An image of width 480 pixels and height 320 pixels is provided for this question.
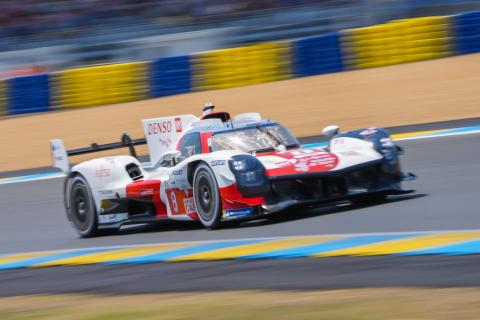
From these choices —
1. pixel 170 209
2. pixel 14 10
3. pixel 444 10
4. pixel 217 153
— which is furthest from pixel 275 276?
pixel 14 10

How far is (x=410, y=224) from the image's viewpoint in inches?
287

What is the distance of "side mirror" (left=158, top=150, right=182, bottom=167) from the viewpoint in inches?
360

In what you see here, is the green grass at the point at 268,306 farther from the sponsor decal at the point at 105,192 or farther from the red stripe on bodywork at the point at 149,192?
the sponsor decal at the point at 105,192

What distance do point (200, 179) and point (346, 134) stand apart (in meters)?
1.48

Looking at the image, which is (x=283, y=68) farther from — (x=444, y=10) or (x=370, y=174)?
(x=370, y=174)

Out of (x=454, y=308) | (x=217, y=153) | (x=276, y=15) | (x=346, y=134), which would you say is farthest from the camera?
(x=276, y=15)

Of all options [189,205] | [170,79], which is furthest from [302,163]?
[170,79]

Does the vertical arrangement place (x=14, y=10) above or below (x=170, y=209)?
above

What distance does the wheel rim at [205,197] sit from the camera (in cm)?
828

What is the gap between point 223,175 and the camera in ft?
26.4

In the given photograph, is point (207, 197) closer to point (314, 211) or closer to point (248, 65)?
point (314, 211)

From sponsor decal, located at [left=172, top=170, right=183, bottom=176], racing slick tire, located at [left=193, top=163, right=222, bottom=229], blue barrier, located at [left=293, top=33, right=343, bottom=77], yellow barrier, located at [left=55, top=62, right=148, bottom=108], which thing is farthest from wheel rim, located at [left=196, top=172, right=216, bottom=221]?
yellow barrier, located at [left=55, top=62, right=148, bottom=108]

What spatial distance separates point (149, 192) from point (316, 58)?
9886 millimetres

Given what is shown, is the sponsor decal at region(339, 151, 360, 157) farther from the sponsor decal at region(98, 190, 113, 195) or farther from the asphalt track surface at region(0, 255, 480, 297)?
the sponsor decal at region(98, 190, 113, 195)
